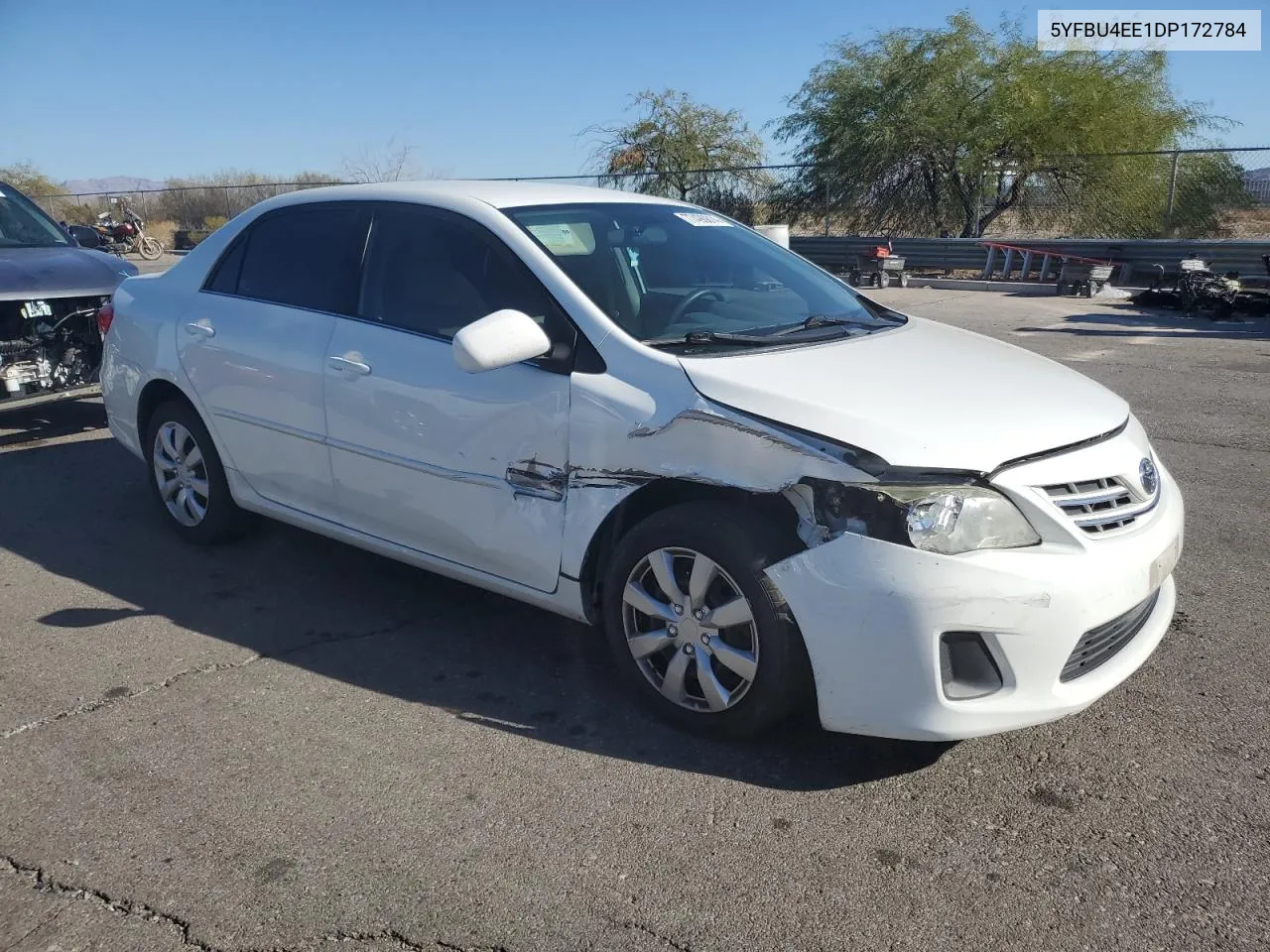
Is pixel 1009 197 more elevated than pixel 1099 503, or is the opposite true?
pixel 1009 197

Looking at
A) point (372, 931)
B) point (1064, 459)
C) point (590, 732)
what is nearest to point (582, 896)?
point (372, 931)

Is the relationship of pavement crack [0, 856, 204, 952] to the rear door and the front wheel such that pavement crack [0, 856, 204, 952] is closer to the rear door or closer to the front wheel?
the rear door

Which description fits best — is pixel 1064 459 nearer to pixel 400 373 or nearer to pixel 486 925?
pixel 486 925

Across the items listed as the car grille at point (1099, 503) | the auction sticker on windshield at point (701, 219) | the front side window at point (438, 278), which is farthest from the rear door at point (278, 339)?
the car grille at point (1099, 503)

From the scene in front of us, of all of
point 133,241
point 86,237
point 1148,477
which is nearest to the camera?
point 1148,477

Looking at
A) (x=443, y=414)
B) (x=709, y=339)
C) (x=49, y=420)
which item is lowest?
(x=49, y=420)

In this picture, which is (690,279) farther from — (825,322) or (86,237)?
(86,237)

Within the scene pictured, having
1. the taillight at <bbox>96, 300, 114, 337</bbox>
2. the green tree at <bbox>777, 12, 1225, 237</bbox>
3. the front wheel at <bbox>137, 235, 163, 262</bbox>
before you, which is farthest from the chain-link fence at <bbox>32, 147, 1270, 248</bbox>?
the taillight at <bbox>96, 300, 114, 337</bbox>

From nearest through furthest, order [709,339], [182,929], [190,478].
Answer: [182,929], [709,339], [190,478]

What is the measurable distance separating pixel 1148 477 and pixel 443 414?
2.32 meters

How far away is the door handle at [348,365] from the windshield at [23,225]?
529 cm

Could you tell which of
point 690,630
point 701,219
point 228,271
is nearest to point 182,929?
point 690,630

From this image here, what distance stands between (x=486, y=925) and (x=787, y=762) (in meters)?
1.08

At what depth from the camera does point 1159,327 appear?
42.3 feet
